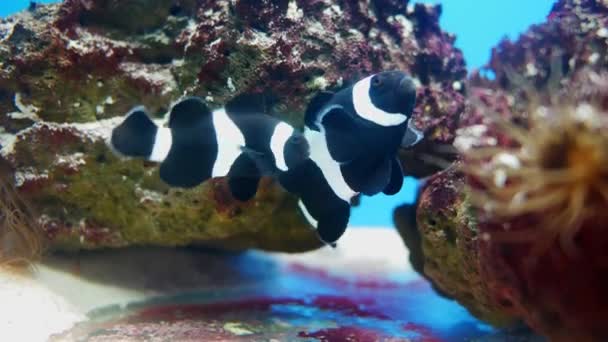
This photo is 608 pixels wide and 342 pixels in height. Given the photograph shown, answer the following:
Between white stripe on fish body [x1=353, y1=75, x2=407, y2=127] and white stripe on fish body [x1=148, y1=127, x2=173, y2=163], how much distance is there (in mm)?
655

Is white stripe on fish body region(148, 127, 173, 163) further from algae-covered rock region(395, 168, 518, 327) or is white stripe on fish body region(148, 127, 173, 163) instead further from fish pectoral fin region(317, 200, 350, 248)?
algae-covered rock region(395, 168, 518, 327)

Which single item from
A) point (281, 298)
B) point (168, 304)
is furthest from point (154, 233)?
point (281, 298)

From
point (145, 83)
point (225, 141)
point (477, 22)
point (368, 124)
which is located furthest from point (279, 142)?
point (477, 22)

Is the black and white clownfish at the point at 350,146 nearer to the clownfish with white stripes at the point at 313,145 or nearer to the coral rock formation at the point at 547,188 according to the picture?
the clownfish with white stripes at the point at 313,145

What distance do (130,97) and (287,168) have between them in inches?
45.1

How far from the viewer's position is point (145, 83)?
2.55 metres

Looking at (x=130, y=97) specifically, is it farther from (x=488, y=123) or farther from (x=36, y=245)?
(x=488, y=123)

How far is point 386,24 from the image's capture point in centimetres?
281

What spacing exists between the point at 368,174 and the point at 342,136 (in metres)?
0.18

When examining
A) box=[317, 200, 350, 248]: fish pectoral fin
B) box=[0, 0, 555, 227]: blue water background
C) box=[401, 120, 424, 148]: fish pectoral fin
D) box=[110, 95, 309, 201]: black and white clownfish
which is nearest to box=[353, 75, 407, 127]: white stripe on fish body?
box=[401, 120, 424, 148]: fish pectoral fin

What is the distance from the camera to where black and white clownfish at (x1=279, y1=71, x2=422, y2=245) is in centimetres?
180

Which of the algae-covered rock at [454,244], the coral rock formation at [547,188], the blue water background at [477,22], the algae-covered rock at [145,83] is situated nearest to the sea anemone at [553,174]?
the coral rock formation at [547,188]

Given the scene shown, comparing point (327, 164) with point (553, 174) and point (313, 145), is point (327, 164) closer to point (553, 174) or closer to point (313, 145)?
point (313, 145)

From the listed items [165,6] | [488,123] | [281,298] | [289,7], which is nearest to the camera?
[488,123]
